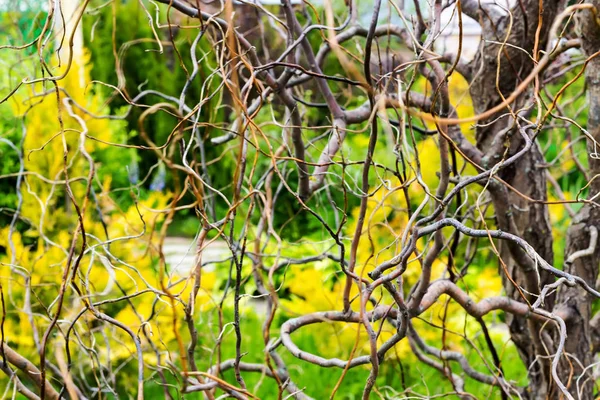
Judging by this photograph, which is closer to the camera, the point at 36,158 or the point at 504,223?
the point at 504,223

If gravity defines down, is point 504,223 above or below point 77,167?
below

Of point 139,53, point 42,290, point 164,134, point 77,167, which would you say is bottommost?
point 42,290

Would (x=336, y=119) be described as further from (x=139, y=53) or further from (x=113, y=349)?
(x=139, y=53)

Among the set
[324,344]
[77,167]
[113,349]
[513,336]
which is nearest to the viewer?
[513,336]

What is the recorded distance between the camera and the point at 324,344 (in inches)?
127

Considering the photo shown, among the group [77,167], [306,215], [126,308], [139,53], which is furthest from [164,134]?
[126,308]

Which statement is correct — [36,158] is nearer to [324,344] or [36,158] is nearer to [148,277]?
[148,277]

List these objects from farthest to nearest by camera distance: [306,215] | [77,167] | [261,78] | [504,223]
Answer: [306,215], [77,167], [504,223], [261,78]

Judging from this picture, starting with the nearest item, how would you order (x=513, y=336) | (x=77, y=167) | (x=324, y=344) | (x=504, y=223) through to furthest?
(x=504, y=223)
(x=513, y=336)
(x=324, y=344)
(x=77, y=167)

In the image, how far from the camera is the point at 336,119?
1.62 meters

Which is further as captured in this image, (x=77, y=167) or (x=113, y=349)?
(x=77, y=167)

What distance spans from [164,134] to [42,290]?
14.9 feet

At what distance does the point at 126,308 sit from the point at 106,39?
16.2ft

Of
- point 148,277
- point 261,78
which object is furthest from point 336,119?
point 148,277
